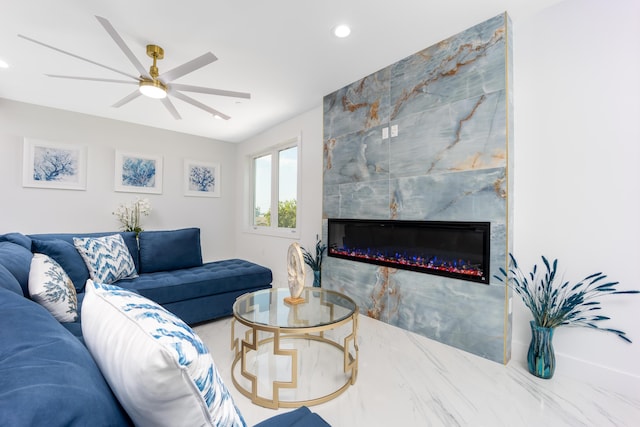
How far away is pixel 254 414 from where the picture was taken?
1.54 meters

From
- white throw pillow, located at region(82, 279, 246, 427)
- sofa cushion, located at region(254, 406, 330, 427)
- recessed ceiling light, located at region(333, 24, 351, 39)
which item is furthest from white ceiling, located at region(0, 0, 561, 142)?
sofa cushion, located at region(254, 406, 330, 427)

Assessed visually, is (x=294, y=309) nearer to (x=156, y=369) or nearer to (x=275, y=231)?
(x=156, y=369)

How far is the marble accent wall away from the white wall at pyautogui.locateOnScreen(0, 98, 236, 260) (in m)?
2.67

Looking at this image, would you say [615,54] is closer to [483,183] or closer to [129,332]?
[483,183]

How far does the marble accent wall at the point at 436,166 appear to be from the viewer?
80.5 inches

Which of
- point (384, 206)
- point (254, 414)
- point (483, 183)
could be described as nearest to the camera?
point (254, 414)

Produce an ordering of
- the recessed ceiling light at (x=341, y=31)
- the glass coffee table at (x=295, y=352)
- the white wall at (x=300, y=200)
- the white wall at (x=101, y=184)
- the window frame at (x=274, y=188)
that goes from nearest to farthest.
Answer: the glass coffee table at (x=295, y=352)
the recessed ceiling light at (x=341, y=31)
the white wall at (x=101, y=184)
the white wall at (x=300, y=200)
the window frame at (x=274, y=188)

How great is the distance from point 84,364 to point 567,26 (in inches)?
116

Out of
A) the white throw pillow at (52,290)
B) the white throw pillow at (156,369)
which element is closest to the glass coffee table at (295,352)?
the white throw pillow at (52,290)

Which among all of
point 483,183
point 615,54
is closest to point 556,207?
point 483,183

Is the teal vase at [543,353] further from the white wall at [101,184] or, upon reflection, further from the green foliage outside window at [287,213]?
the white wall at [101,184]

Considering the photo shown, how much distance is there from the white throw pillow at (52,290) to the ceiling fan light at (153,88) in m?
1.39

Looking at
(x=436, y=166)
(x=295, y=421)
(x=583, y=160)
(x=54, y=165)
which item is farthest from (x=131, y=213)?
(x=583, y=160)

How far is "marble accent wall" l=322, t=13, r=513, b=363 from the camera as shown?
80.5 inches
